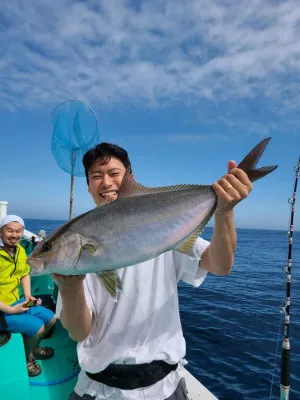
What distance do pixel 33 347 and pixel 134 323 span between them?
3.99 metres

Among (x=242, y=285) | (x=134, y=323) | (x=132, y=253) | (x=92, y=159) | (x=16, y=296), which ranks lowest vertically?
(x=242, y=285)

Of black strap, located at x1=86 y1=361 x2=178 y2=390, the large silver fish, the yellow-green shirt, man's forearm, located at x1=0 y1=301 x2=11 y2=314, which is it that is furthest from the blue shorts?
the large silver fish

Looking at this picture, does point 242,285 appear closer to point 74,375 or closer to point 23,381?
point 74,375

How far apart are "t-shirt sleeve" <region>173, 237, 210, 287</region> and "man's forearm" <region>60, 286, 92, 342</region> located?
3.23ft

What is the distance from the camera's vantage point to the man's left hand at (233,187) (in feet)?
7.59

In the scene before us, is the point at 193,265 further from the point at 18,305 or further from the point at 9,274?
the point at 9,274

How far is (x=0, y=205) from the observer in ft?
37.1

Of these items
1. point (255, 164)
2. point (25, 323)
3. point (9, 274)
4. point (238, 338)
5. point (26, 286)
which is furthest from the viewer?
point (238, 338)

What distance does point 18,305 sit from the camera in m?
5.53

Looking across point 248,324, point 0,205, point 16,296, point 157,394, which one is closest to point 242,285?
point 248,324

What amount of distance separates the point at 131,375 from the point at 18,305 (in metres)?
3.80

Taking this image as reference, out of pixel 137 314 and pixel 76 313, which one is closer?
pixel 76 313

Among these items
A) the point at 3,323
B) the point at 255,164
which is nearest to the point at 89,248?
the point at 255,164

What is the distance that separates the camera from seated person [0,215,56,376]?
17.7ft
